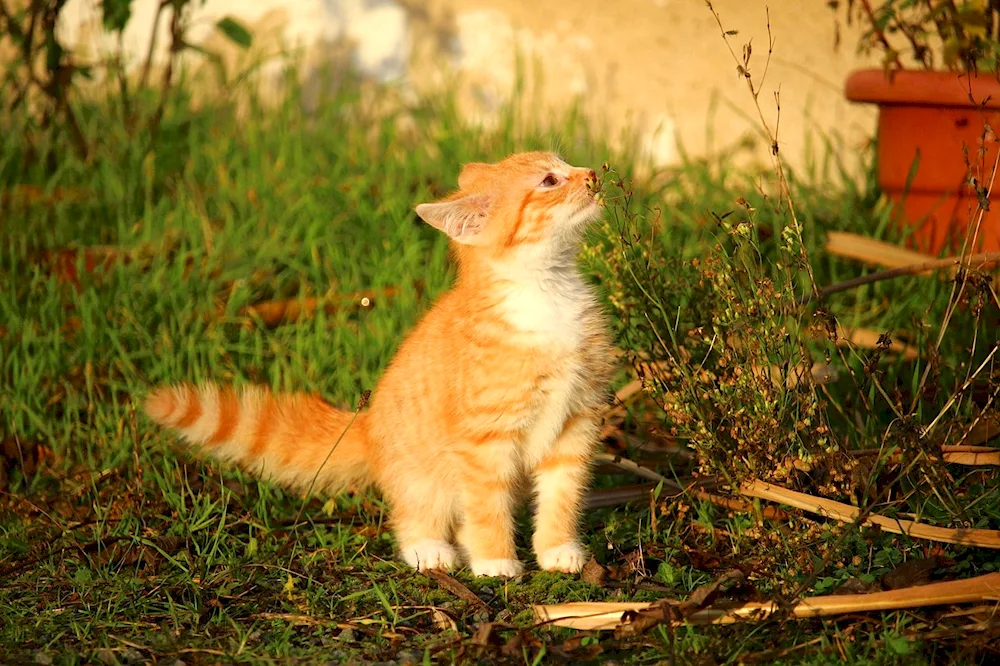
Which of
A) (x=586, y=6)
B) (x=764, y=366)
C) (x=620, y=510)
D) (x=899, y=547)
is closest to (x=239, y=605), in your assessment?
(x=620, y=510)

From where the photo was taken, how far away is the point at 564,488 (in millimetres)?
2865

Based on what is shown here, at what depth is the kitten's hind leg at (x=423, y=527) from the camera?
2.92m

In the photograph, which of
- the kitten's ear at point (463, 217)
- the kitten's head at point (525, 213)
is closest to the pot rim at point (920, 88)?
the kitten's head at point (525, 213)

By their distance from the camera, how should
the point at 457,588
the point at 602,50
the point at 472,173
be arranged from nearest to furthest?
the point at 457,588
the point at 472,173
the point at 602,50

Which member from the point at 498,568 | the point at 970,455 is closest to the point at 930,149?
the point at 970,455

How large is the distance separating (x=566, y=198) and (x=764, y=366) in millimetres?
677

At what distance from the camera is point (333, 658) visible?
93.9 inches

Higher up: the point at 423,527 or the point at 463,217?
the point at 463,217

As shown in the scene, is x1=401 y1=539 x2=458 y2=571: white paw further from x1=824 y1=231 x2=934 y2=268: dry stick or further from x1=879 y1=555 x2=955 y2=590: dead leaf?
x1=824 y1=231 x2=934 y2=268: dry stick

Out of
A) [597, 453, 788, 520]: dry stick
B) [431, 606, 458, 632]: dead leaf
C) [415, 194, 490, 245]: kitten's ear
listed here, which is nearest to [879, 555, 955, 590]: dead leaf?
[597, 453, 788, 520]: dry stick

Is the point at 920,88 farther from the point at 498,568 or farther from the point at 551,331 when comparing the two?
the point at 498,568

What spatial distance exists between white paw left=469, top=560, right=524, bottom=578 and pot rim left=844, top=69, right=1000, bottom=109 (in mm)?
→ 2201

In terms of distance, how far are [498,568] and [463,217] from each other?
36.5 inches

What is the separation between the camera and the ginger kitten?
9.12 feet
